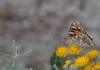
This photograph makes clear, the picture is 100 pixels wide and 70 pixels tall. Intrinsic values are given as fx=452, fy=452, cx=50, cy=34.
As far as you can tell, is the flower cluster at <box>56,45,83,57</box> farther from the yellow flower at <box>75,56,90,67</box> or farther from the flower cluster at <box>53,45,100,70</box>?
the yellow flower at <box>75,56,90,67</box>

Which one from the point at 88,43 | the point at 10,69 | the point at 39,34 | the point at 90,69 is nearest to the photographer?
the point at 88,43

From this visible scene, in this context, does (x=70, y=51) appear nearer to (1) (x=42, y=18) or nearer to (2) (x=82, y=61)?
(2) (x=82, y=61)

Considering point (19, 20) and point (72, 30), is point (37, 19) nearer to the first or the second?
point (19, 20)

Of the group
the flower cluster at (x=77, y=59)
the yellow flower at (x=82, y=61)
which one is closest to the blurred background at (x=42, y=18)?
the flower cluster at (x=77, y=59)

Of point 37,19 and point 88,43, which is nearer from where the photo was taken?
point 88,43

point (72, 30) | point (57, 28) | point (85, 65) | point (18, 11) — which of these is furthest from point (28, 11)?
point (72, 30)

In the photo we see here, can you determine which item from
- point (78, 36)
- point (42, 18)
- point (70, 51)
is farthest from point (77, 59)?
point (42, 18)

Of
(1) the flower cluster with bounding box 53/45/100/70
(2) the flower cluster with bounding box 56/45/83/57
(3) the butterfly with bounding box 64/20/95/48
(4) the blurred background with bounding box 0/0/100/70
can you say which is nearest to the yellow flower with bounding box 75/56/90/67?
(1) the flower cluster with bounding box 53/45/100/70
